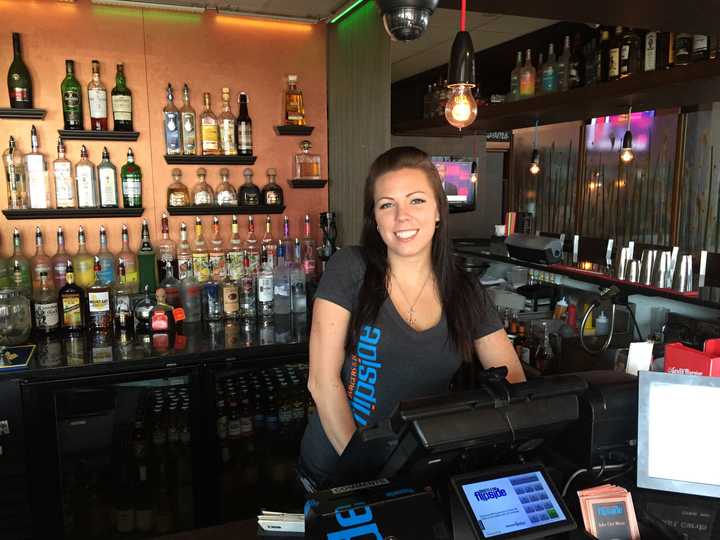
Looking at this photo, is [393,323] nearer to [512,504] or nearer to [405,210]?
[405,210]

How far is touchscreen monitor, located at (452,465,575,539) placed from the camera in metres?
0.86

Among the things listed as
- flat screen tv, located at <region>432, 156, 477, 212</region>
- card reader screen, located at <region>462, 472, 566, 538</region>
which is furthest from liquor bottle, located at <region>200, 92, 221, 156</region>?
flat screen tv, located at <region>432, 156, 477, 212</region>

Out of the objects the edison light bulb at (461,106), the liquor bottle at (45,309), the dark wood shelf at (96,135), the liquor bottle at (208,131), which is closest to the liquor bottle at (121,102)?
the dark wood shelf at (96,135)

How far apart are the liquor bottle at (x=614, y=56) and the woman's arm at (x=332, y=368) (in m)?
3.00

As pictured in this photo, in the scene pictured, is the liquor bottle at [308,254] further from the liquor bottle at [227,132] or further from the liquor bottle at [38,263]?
the liquor bottle at [38,263]

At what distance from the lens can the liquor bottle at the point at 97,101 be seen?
2.80m

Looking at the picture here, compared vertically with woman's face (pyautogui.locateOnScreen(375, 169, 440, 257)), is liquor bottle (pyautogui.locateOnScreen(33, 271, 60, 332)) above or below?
below

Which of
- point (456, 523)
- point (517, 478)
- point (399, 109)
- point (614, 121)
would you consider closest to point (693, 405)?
point (517, 478)

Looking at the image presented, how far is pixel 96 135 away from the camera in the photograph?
2.82 metres

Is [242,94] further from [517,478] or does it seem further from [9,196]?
[517,478]

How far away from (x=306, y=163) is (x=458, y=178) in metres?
4.36

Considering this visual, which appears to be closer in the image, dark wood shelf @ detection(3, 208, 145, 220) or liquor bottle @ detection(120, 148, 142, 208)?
dark wood shelf @ detection(3, 208, 145, 220)

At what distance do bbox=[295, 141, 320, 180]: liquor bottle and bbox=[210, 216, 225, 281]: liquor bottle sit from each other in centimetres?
54

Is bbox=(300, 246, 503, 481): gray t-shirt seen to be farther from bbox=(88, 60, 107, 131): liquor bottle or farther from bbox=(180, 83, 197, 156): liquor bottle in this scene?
bbox=(88, 60, 107, 131): liquor bottle
